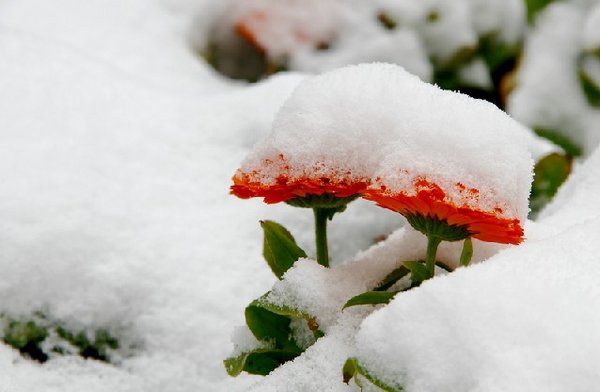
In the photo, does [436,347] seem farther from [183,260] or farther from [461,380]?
[183,260]

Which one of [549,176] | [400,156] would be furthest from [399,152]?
[549,176]

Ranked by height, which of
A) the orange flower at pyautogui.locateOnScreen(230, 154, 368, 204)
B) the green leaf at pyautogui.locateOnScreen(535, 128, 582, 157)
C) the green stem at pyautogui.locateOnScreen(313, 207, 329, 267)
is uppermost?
the orange flower at pyautogui.locateOnScreen(230, 154, 368, 204)

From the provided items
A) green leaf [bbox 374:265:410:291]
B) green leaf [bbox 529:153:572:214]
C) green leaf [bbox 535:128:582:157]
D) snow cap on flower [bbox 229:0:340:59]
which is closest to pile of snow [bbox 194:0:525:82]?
snow cap on flower [bbox 229:0:340:59]

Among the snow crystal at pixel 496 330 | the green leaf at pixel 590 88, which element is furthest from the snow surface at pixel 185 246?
the green leaf at pixel 590 88

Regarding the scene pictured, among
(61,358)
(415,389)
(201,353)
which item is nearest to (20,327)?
(61,358)

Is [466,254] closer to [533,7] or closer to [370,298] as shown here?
[370,298]

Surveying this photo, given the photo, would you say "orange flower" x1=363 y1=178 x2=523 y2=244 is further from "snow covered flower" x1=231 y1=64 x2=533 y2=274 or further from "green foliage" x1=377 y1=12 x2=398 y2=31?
"green foliage" x1=377 y1=12 x2=398 y2=31

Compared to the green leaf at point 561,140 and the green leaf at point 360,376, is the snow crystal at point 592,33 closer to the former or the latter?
the green leaf at point 561,140
